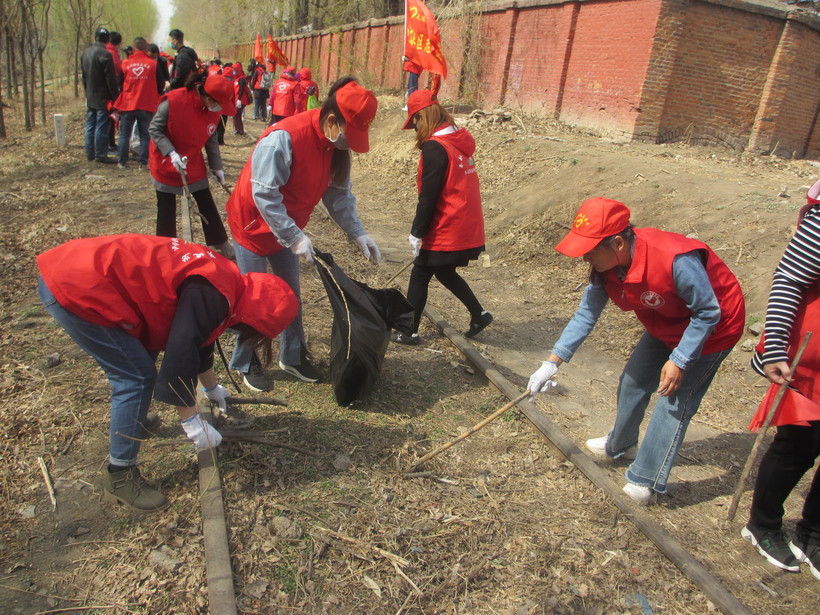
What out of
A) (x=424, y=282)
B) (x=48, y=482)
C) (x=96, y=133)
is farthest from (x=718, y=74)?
(x=48, y=482)

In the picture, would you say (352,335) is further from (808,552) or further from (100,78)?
(100,78)

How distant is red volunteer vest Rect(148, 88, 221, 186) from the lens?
5133mm

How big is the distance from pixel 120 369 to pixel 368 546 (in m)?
1.35

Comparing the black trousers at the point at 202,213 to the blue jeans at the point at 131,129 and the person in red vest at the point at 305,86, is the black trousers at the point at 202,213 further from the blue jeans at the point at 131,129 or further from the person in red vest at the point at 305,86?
the person in red vest at the point at 305,86

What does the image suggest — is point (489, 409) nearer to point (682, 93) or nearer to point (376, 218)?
point (376, 218)

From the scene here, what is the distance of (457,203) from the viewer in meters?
4.54

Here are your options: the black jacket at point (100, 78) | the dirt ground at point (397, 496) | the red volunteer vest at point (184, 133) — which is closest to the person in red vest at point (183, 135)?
the red volunteer vest at point (184, 133)

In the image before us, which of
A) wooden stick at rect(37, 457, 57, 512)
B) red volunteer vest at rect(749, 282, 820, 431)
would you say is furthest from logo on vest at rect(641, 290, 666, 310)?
wooden stick at rect(37, 457, 57, 512)

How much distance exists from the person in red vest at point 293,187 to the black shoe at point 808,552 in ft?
9.59

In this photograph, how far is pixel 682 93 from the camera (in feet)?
37.4

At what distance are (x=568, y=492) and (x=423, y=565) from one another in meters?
1.05

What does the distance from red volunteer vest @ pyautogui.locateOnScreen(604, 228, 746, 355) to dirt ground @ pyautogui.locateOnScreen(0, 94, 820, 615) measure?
1.03m

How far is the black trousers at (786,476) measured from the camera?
264cm

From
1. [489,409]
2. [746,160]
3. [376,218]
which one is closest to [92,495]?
[489,409]
